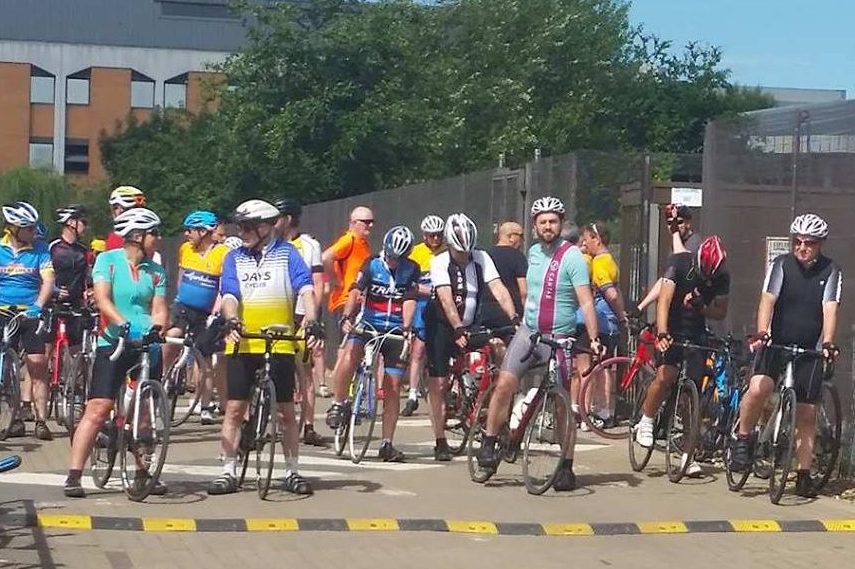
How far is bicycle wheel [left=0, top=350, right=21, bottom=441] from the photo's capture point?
43.7ft

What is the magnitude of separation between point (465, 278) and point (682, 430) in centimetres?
192

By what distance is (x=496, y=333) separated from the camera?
Answer: 12.1 meters

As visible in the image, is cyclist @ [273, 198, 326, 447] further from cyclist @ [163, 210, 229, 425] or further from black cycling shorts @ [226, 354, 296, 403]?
black cycling shorts @ [226, 354, 296, 403]

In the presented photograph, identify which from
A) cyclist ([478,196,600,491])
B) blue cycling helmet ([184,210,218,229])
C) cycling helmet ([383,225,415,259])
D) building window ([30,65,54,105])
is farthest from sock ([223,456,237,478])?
building window ([30,65,54,105])

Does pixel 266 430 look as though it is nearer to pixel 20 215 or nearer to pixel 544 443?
pixel 544 443

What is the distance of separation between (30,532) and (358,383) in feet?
12.1

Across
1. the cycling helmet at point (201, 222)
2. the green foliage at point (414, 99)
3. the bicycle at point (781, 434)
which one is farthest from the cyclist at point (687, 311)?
the green foliage at point (414, 99)

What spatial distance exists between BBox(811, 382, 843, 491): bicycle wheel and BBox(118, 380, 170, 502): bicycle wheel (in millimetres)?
4285

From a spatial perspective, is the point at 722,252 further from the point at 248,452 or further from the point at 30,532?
the point at 30,532

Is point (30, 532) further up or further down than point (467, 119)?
further down

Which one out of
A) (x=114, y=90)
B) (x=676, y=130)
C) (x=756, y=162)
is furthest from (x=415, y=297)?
(x=114, y=90)

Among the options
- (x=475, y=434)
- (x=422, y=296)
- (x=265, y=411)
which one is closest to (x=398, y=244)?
(x=422, y=296)

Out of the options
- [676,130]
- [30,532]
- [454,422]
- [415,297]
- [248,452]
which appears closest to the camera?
[30,532]

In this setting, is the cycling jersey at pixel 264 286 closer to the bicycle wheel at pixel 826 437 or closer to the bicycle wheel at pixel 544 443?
the bicycle wheel at pixel 544 443
